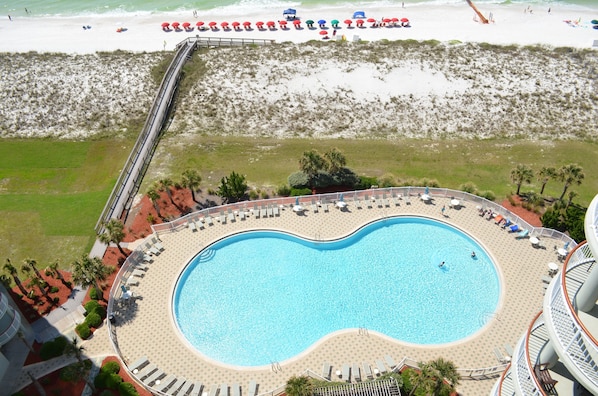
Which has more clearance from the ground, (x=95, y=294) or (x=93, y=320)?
(x=95, y=294)

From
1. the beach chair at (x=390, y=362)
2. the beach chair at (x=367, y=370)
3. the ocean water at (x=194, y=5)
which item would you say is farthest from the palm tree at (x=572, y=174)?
the ocean water at (x=194, y=5)

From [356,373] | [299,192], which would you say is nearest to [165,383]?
[356,373]

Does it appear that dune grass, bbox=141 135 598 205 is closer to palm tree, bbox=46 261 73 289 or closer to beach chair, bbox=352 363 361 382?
palm tree, bbox=46 261 73 289

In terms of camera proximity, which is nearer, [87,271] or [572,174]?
[87,271]

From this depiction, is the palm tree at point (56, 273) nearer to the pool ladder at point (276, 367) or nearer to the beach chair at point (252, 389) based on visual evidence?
the beach chair at point (252, 389)

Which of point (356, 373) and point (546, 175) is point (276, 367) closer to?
point (356, 373)
